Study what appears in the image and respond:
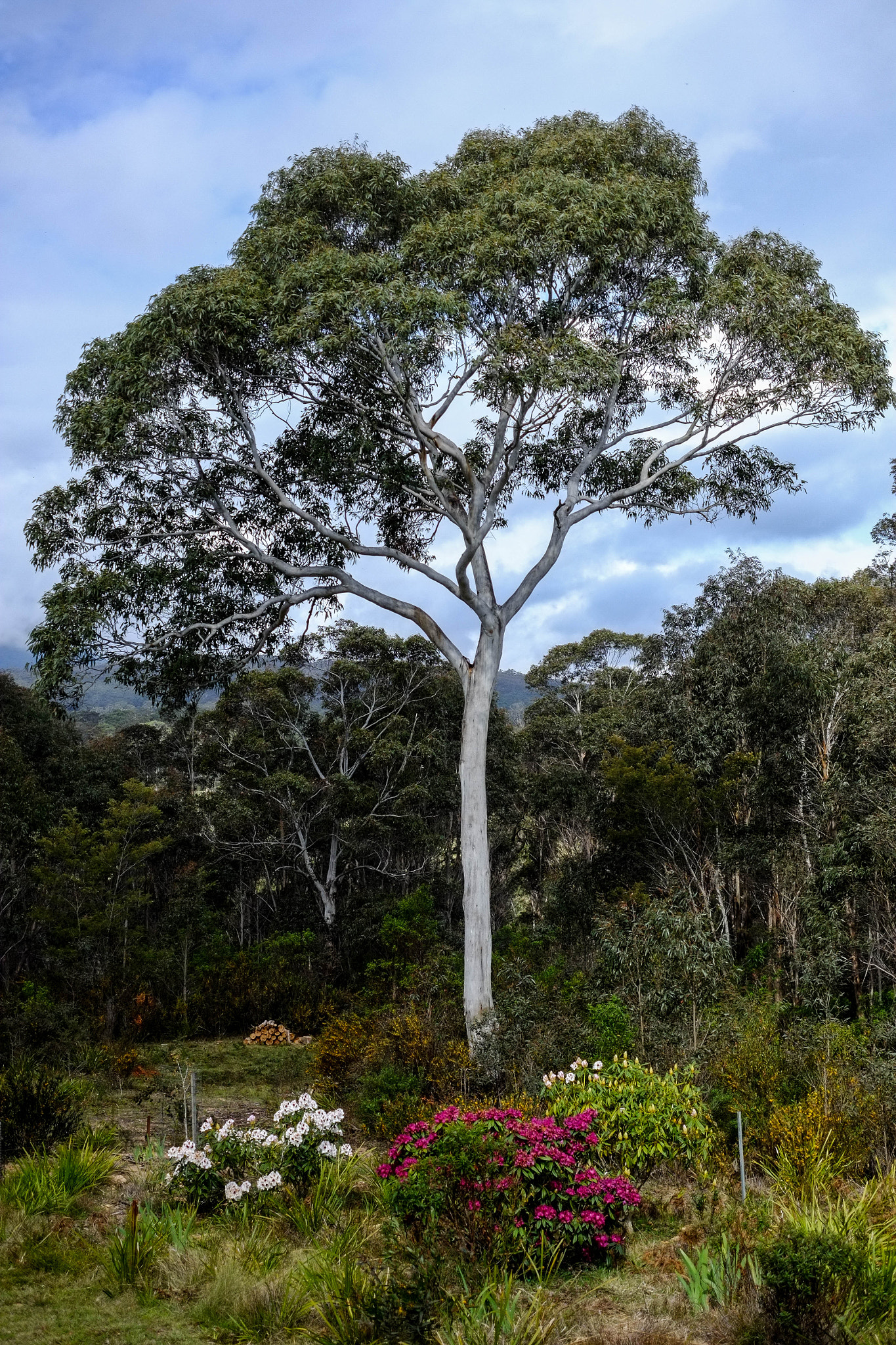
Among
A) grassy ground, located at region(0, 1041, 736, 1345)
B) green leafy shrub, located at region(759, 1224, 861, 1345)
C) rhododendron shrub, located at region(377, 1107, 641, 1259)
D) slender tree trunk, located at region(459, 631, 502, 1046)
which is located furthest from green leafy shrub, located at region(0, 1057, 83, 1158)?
green leafy shrub, located at region(759, 1224, 861, 1345)

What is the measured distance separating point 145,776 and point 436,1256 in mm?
23728

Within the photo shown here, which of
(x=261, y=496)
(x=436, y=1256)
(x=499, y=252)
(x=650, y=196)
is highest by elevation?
(x=650, y=196)

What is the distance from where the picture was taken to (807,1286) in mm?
3857

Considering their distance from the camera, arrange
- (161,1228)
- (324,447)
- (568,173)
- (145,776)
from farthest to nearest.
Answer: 1. (145,776)
2. (324,447)
3. (568,173)
4. (161,1228)

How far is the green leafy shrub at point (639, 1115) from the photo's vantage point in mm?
5816

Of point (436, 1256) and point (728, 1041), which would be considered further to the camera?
point (728, 1041)

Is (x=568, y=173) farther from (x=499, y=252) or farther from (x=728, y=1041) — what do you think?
(x=728, y=1041)

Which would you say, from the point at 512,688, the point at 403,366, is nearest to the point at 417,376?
the point at 403,366

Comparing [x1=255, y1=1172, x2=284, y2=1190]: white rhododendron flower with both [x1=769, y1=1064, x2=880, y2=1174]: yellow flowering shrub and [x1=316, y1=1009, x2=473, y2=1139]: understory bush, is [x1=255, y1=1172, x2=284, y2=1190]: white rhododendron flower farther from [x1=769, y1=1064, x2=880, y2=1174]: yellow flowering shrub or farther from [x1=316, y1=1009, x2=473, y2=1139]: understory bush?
[x1=769, y1=1064, x2=880, y2=1174]: yellow flowering shrub

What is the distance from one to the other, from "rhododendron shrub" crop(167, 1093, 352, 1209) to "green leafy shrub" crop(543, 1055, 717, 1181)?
143 centimetres

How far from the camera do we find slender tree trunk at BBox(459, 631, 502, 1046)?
10.5 meters

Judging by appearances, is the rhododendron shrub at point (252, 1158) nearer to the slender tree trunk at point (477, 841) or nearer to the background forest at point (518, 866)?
the background forest at point (518, 866)

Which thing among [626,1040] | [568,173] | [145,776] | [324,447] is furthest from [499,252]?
[145,776]

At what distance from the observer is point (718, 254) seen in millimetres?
12570
